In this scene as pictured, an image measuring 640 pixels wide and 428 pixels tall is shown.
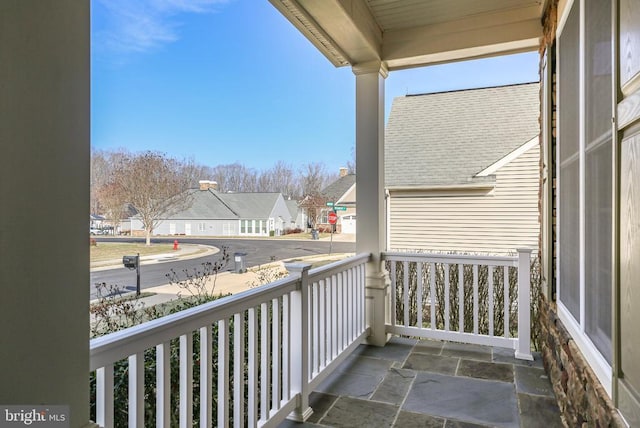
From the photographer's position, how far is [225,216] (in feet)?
6.23

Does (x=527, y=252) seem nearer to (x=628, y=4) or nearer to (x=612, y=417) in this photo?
(x=612, y=417)

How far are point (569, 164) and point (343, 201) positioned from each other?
1.78 meters

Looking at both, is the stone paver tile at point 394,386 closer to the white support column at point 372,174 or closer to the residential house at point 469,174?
the white support column at point 372,174

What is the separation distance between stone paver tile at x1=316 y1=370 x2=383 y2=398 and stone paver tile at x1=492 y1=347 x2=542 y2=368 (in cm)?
123

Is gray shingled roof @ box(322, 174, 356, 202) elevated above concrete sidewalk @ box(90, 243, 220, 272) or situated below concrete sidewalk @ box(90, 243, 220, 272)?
above

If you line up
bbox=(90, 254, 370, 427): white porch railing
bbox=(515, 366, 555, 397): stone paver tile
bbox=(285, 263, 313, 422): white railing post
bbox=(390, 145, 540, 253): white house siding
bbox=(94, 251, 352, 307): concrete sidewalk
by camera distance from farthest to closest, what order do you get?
1. bbox=(390, 145, 540, 253): white house siding
2. bbox=(515, 366, 555, 397): stone paver tile
3. bbox=(285, 263, 313, 422): white railing post
4. bbox=(94, 251, 352, 307): concrete sidewalk
5. bbox=(90, 254, 370, 427): white porch railing

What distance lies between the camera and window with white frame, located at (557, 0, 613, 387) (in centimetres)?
160

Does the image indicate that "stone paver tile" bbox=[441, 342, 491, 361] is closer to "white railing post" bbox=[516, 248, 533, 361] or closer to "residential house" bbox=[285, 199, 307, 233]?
"white railing post" bbox=[516, 248, 533, 361]

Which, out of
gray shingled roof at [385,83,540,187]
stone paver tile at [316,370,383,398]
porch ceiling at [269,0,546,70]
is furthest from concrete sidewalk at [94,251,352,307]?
gray shingled roof at [385,83,540,187]

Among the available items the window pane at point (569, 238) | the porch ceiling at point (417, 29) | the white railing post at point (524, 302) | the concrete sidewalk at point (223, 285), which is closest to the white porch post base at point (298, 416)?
the concrete sidewalk at point (223, 285)

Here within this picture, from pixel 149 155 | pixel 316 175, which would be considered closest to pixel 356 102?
pixel 316 175

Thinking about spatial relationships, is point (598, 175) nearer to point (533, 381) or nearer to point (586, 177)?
point (586, 177)

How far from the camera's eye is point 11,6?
35.4 inches

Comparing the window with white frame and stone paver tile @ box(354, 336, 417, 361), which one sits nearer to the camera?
the window with white frame
